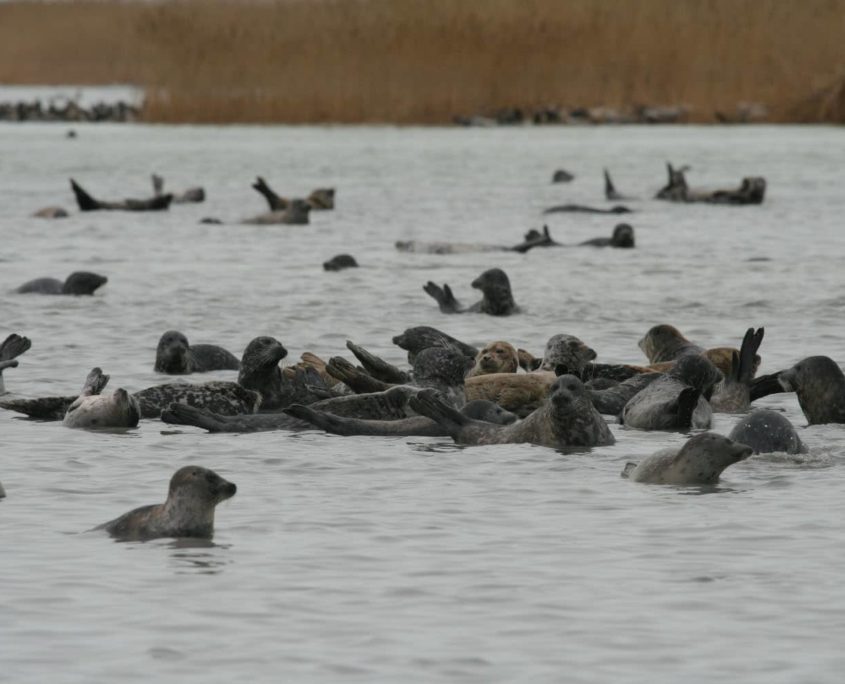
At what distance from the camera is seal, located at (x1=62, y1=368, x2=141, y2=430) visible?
30.9 feet

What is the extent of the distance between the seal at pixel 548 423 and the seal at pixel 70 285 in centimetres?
769

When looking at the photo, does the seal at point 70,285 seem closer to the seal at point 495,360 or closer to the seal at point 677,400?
the seal at point 495,360

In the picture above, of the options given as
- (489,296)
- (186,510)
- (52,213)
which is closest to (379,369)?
(186,510)

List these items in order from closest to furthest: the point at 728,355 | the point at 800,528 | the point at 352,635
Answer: the point at 352,635 → the point at 800,528 → the point at 728,355

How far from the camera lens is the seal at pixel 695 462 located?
26.1 feet

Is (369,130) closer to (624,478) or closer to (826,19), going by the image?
(826,19)

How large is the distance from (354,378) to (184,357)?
1.81m

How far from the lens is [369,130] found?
5734cm

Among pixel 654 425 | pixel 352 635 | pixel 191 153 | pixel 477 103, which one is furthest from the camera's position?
pixel 477 103

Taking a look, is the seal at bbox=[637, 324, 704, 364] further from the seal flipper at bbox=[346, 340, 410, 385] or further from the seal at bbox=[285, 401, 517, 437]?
the seal at bbox=[285, 401, 517, 437]

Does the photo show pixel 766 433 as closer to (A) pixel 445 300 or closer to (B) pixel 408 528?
(B) pixel 408 528

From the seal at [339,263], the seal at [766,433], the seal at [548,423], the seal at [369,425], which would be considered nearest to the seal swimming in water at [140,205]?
the seal at [339,263]

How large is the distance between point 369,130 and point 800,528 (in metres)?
50.9

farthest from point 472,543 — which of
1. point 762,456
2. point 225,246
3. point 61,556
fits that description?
point 225,246
